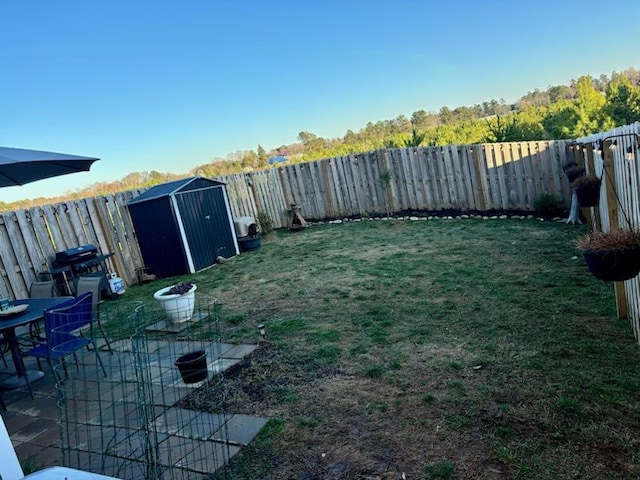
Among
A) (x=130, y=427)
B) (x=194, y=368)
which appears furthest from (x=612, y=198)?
(x=130, y=427)

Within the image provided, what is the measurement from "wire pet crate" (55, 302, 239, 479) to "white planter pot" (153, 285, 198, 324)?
0.70 meters

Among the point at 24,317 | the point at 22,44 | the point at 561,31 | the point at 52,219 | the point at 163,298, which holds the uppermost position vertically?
the point at 22,44

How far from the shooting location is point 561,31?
11617mm

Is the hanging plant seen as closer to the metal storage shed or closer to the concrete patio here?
the concrete patio

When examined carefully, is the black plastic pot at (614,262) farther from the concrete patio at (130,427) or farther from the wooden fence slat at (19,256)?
the wooden fence slat at (19,256)

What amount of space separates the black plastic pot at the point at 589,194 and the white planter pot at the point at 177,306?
16.5ft

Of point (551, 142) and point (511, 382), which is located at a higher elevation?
point (551, 142)

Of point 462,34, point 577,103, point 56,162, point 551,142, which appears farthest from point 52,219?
point 462,34

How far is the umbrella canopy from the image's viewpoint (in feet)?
10.2

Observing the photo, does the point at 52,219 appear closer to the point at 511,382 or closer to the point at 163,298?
the point at 163,298

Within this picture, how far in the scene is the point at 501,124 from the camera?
404 inches

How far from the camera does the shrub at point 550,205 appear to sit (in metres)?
7.90

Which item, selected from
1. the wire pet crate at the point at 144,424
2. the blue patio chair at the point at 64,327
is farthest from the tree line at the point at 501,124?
the wire pet crate at the point at 144,424

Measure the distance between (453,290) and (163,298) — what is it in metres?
3.55
